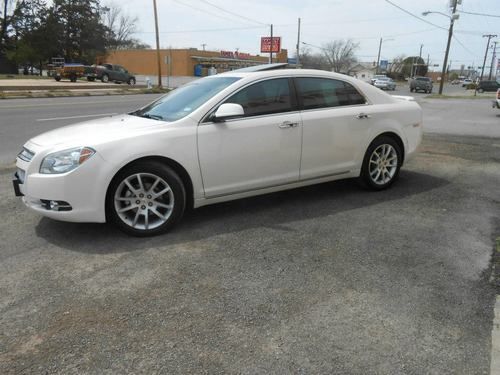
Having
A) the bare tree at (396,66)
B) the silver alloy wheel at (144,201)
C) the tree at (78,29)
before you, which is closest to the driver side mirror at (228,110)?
the silver alloy wheel at (144,201)

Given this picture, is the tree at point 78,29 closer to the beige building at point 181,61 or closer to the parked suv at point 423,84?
the beige building at point 181,61

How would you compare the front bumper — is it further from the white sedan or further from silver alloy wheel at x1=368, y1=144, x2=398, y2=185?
silver alloy wheel at x1=368, y1=144, x2=398, y2=185

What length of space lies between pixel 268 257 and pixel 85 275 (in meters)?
1.49

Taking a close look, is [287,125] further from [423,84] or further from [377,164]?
[423,84]

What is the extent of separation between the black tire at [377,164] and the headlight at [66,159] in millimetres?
3345

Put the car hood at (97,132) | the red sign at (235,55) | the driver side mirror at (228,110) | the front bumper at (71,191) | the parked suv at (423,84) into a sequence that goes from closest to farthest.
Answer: the front bumper at (71,191), the car hood at (97,132), the driver side mirror at (228,110), the parked suv at (423,84), the red sign at (235,55)

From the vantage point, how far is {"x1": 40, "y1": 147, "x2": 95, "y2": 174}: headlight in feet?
12.8

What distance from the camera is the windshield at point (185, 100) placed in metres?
4.57

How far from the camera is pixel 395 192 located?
19.1 feet

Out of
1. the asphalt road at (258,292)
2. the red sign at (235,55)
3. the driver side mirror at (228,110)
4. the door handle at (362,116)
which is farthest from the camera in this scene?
the red sign at (235,55)

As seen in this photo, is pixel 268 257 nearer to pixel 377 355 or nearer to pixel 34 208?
pixel 377 355

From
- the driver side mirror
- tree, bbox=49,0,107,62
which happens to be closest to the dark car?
tree, bbox=49,0,107,62

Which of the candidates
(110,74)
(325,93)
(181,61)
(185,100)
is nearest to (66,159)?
(185,100)

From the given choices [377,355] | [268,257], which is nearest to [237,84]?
[268,257]
